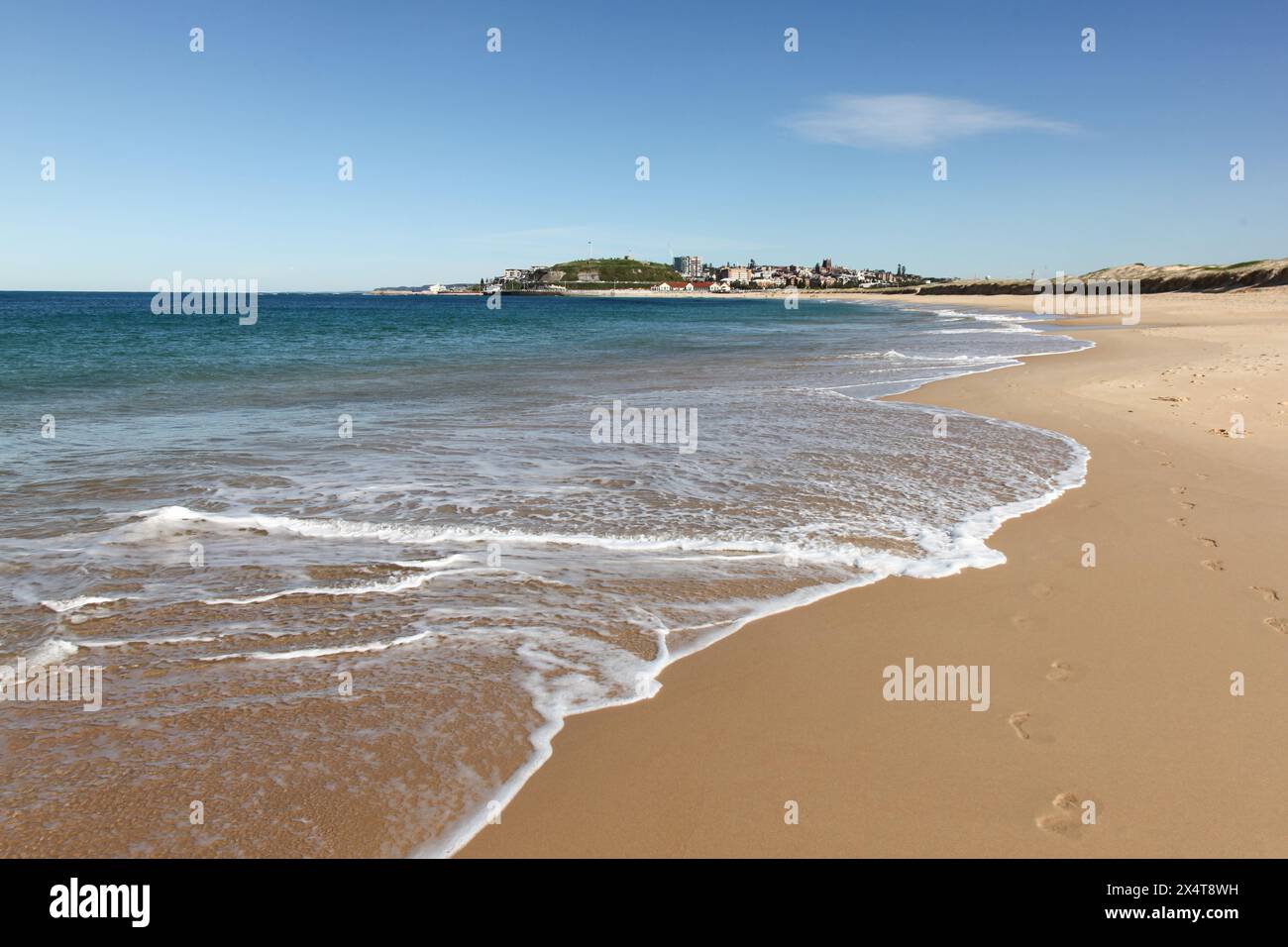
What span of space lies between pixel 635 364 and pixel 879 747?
24.2 meters

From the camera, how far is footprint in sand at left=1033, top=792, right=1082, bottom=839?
3326mm

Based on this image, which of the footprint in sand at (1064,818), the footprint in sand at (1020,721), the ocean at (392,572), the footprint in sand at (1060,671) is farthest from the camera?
the footprint in sand at (1060,671)

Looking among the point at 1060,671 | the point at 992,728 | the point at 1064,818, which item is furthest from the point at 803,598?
the point at 1064,818

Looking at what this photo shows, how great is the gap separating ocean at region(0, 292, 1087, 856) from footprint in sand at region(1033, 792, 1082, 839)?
2.12 m

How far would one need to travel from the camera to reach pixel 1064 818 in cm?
340

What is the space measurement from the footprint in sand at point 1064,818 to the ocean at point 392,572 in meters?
2.12

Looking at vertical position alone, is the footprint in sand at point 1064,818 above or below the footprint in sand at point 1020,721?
below

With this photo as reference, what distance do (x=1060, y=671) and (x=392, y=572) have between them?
496 cm

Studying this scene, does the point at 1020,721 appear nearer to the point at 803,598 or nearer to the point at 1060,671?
the point at 1060,671

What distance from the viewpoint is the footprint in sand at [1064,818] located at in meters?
3.33

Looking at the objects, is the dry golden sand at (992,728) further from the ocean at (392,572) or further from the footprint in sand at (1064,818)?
the ocean at (392,572)

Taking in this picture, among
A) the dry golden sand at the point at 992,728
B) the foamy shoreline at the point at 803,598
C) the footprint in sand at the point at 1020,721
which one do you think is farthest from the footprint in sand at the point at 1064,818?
the foamy shoreline at the point at 803,598
